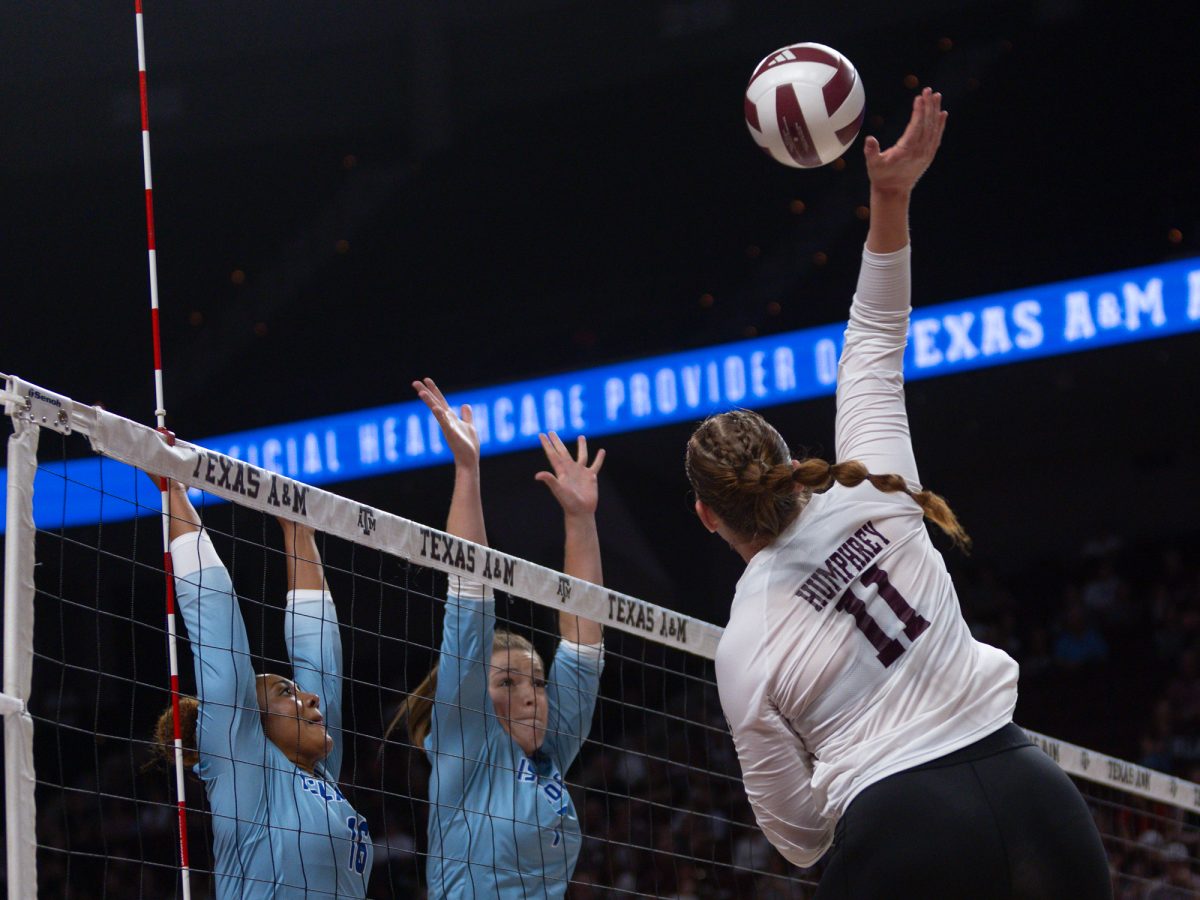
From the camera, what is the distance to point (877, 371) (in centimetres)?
280

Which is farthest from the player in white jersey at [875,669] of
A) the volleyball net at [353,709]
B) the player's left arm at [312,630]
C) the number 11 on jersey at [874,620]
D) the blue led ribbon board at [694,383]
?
the blue led ribbon board at [694,383]

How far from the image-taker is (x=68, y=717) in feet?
52.0

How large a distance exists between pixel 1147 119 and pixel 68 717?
1229 centimetres

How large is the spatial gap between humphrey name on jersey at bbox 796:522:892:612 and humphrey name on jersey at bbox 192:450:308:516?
159 cm

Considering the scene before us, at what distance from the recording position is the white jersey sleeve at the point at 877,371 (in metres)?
2.73

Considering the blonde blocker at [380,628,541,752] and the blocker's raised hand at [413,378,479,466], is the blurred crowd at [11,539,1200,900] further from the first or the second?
the blocker's raised hand at [413,378,479,466]

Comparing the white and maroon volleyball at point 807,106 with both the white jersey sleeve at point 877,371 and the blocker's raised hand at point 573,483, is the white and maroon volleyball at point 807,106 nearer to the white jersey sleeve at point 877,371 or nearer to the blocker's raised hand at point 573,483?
the blocker's raised hand at point 573,483

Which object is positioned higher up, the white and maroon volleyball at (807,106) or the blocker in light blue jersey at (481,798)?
the white and maroon volleyball at (807,106)

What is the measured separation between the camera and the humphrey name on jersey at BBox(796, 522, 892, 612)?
2617 mm

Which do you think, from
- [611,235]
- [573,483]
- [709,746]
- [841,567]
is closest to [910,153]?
[841,567]

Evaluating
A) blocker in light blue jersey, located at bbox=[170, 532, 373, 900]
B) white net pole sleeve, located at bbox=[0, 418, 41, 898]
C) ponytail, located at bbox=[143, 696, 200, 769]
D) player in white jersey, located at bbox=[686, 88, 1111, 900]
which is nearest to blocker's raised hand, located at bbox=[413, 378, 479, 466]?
blocker in light blue jersey, located at bbox=[170, 532, 373, 900]

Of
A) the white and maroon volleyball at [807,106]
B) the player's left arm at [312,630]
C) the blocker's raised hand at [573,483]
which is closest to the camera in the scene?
the white and maroon volleyball at [807,106]

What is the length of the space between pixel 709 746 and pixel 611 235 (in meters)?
5.88

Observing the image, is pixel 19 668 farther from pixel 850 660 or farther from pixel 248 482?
pixel 850 660
